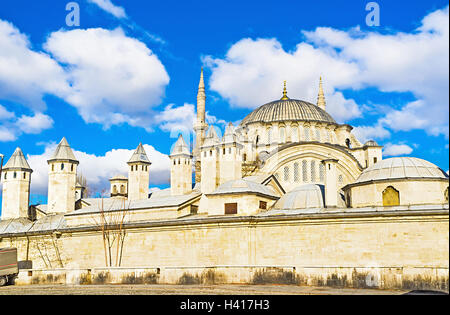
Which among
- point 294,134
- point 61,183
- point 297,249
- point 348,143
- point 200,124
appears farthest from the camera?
point 348,143

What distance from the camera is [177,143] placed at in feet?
129

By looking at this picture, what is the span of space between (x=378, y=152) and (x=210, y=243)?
2118 centimetres

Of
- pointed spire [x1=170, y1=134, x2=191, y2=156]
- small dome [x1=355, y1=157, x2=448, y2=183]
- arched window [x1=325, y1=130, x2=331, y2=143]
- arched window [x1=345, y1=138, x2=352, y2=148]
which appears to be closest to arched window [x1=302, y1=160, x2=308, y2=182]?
arched window [x1=325, y1=130, x2=331, y2=143]

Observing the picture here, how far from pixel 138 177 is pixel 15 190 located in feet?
34.5

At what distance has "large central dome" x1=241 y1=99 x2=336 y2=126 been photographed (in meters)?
44.3

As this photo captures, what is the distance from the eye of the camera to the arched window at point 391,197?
82.5 feet

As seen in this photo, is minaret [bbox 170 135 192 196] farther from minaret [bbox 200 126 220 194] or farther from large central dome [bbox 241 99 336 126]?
large central dome [bbox 241 99 336 126]

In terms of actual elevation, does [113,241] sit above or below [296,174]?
below

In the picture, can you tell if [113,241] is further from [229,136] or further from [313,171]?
[313,171]

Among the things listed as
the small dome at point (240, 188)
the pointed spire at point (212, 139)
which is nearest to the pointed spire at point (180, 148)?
the pointed spire at point (212, 139)

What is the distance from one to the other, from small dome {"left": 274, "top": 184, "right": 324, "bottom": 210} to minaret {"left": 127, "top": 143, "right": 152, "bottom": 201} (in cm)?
1499

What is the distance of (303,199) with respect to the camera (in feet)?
91.0

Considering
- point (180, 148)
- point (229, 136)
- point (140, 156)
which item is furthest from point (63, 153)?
point (229, 136)
